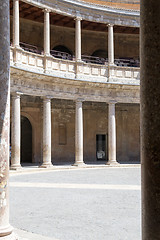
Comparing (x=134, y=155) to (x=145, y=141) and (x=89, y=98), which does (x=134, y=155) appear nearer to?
(x=89, y=98)

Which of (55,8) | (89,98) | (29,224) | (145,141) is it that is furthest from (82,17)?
(145,141)

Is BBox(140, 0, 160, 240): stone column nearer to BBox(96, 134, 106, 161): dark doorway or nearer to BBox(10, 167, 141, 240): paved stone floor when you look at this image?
BBox(10, 167, 141, 240): paved stone floor

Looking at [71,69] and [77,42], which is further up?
[77,42]

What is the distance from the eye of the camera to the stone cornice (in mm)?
19953

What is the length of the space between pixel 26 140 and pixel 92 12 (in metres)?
10.3

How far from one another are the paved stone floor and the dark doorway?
576 inches

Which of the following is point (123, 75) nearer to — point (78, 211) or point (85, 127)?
point (85, 127)

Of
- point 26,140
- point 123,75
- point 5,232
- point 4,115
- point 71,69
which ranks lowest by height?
point 5,232

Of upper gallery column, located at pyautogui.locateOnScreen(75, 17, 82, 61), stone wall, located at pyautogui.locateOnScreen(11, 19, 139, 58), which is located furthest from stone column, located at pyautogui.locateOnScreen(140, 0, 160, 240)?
stone wall, located at pyautogui.locateOnScreen(11, 19, 139, 58)

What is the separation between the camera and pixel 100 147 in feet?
86.4

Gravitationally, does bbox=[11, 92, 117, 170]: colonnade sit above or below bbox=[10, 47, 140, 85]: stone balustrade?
below

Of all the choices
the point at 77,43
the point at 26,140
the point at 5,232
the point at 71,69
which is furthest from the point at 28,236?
the point at 26,140

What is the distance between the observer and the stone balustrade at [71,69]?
18.0 metres

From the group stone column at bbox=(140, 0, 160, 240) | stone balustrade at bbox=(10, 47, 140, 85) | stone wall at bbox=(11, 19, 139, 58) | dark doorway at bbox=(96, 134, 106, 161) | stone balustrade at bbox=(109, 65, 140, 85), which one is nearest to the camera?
stone column at bbox=(140, 0, 160, 240)
